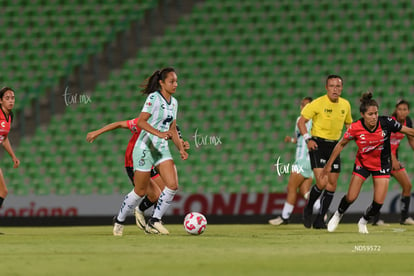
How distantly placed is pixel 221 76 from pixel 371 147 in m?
8.12

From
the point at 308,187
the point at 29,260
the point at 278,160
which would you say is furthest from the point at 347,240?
the point at 278,160

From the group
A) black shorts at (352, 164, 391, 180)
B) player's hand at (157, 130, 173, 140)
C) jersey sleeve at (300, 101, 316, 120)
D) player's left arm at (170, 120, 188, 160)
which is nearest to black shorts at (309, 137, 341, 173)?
→ jersey sleeve at (300, 101, 316, 120)

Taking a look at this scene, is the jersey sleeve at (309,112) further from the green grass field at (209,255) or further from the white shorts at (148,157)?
the white shorts at (148,157)

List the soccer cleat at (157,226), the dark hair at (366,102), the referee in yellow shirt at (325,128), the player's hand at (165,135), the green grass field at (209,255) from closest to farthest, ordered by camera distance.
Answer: the green grass field at (209,255)
the player's hand at (165,135)
the soccer cleat at (157,226)
the dark hair at (366,102)
the referee in yellow shirt at (325,128)

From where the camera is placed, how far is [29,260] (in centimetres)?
776

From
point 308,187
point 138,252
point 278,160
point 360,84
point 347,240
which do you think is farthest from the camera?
point 360,84

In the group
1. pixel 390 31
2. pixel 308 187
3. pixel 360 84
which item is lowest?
pixel 308 187

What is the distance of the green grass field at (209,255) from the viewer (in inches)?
275

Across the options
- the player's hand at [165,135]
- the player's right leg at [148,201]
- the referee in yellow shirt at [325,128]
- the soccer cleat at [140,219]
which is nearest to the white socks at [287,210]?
the referee in yellow shirt at [325,128]

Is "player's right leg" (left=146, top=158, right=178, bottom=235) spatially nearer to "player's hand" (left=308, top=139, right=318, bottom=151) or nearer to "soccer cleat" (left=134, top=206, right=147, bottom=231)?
"soccer cleat" (left=134, top=206, right=147, bottom=231)

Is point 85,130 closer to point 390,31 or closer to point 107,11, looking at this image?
point 107,11

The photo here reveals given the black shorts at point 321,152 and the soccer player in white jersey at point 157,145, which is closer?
the soccer player in white jersey at point 157,145

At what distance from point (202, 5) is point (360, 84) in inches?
168

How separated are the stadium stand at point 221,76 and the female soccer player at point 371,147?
5.91 metres
